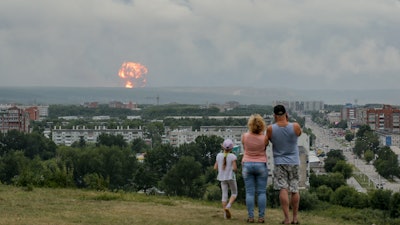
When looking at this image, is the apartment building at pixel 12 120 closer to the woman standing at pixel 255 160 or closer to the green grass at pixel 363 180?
the green grass at pixel 363 180

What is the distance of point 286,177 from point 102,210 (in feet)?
6.87

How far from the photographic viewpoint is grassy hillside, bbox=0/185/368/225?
20.9ft

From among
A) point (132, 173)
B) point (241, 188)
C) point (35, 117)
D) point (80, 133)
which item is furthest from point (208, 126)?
point (241, 188)

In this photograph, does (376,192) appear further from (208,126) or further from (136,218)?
(208,126)

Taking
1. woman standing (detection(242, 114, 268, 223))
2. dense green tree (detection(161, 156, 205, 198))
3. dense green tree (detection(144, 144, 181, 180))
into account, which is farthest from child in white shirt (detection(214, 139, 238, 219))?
dense green tree (detection(144, 144, 181, 180))

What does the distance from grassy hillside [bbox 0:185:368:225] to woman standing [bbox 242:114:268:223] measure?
0.93ft

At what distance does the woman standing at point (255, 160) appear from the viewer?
635 centimetres

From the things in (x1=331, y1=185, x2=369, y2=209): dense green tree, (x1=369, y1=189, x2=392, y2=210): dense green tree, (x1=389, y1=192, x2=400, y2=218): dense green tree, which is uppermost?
(x1=389, y1=192, x2=400, y2=218): dense green tree

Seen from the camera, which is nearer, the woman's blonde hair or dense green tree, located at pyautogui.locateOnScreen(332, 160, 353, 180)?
the woman's blonde hair

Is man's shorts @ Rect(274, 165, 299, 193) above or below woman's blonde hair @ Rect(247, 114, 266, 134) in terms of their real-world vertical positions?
below

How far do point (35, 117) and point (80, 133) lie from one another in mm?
32711

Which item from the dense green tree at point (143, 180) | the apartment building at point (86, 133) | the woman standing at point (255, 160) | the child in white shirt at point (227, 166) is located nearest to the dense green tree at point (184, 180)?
the dense green tree at point (143, 180)

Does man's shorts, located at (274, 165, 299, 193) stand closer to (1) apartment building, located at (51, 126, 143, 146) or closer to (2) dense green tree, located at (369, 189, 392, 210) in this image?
(2) dense green tree, located at (369, 189, 392, 210)

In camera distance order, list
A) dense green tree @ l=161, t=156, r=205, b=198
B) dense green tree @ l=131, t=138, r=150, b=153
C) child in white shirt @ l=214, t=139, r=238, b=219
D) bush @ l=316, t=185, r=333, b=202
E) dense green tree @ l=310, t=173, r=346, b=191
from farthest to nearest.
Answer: dense green tree @ l=131, t=138, r=150, b=153 → dense green tree @ l=310, t=173, r=346, b=191 → bush @ l=316, t=185, r=333, b=202 → dense green tree @ l=161, t=156, r=205, b=198 → child in white shirt @ l=214, t=139, r=238, b=219
